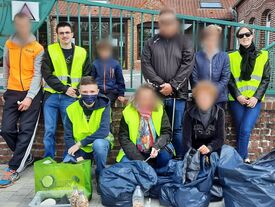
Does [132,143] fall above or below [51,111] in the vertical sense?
→ below

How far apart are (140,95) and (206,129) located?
2.69 feet

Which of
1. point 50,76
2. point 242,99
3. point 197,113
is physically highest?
point 50,76

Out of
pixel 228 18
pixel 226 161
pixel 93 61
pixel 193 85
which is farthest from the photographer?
pixel 228 18

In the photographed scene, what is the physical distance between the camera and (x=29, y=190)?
3873 mm

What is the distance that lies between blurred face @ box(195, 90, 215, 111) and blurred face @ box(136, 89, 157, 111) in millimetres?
483

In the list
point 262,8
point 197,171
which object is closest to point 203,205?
point 197,171

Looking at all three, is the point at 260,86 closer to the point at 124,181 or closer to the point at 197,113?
the point at 197,113

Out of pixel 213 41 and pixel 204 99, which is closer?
pixel 204 99

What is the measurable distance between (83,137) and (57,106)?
0.65 m

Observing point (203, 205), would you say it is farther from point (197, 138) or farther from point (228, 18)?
point (228, 18)

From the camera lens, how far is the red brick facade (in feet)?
52.8

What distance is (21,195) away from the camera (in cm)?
374

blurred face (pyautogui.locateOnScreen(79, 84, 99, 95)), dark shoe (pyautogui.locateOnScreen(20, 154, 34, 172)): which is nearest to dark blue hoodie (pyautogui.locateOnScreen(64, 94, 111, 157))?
blurred face (pyautogui.locateOnScreen(79, 84, 99, 95))

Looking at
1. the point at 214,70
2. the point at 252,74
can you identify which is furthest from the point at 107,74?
the point at 252,74
